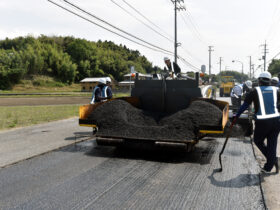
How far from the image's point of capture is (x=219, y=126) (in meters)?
4.95

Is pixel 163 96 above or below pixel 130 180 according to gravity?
above

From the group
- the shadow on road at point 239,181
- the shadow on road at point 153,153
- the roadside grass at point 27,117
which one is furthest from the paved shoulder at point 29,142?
the shadow on road at point 239,181

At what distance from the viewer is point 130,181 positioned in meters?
3.92

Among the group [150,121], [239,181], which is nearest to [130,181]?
[239,181]

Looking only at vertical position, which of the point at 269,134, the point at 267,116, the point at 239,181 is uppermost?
the point at 267,116

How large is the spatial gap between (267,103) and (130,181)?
2539 millimetres

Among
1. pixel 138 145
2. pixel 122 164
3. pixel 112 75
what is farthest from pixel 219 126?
pixel 112 75

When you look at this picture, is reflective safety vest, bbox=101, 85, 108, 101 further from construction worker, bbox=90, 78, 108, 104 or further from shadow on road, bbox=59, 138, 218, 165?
shadow on road, bbox=59, 138, 218, 165

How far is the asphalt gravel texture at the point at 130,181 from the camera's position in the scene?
3189mm

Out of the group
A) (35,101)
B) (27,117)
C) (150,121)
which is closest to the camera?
(150,121)

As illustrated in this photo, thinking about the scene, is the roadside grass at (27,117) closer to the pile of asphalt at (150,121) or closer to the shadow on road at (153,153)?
the shadow on road at (153,153)

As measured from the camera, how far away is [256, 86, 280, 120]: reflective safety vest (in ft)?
13.8

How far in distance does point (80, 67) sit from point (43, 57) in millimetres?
13527

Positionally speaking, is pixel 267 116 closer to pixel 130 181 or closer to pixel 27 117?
pixel 130 181
